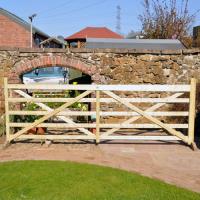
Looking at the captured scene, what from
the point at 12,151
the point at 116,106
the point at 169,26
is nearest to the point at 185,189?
the point at 12,151

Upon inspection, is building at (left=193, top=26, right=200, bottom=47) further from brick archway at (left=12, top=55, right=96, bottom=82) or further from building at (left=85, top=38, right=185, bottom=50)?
brick archway at (left=12, top=55, right=96, bottom=82)

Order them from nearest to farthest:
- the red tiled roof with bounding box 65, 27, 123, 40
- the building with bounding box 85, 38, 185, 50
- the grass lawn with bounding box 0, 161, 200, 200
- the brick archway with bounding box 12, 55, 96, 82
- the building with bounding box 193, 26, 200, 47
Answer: the grass lawn with bounding box 0, 161, 200, 200 < the brick archway with bounding box 12, 55, 96, 82 < the building with bounding box 85, 38, 185, 50 < the building with bounding box 193, 26, 200, 47 < the red tiled roof with bounding box 65, 27, 123, 40

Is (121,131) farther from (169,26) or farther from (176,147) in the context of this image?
(169,26)

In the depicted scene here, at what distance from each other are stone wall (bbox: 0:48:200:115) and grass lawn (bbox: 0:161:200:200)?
3980mm

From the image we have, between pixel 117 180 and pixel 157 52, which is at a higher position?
pixel 157 52

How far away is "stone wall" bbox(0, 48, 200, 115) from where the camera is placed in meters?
9.38

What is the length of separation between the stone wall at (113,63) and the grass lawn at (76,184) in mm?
3980

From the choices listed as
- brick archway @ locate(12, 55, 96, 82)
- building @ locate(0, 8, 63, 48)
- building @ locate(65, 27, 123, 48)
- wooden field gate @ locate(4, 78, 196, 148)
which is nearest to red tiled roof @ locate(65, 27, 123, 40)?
building @ locate(65, 27, 123, 48)

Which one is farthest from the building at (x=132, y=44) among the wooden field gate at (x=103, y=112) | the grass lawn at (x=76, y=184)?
the grass lawn at (x=76, y=184)

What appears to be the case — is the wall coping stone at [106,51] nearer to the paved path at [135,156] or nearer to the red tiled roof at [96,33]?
the paved path at [135,156]

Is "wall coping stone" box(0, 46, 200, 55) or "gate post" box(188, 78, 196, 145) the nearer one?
"gate post" box(188, 78, 196, 145)

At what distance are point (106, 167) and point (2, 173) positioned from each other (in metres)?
1.97

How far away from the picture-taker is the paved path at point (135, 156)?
5823 mm

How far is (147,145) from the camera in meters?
7.77
